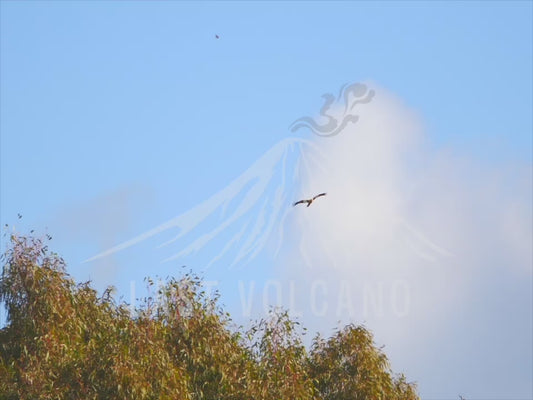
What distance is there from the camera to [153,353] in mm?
28578

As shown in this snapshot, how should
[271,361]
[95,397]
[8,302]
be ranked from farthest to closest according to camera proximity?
1. [271,361]
2. [8,302]
3. [95,397]

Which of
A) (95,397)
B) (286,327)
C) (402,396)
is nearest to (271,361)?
(286,327)

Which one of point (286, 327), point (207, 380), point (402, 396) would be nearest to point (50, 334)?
point (207, 380)

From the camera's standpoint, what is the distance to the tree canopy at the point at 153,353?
27.8 metres

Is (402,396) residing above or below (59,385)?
above

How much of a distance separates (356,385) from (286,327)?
2322 mm

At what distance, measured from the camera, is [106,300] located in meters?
31.5

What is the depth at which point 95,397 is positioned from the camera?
2728 centimetres

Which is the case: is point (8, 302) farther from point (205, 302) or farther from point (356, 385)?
point (356, 385)

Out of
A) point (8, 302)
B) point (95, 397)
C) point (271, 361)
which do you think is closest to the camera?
point (95, 397)

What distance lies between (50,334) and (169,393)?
308 cm

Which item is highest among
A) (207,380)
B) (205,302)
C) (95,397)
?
(205,302)

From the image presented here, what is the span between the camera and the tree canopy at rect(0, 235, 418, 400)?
27750 millimetres

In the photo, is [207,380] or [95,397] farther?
[207,380]
